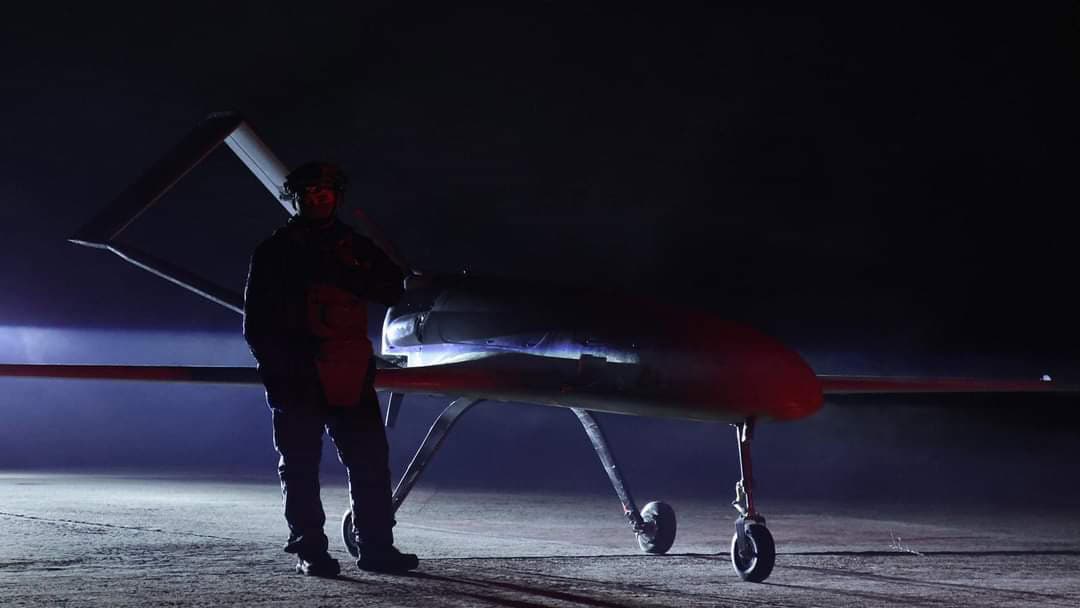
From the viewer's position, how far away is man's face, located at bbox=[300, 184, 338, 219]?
641 centimetres

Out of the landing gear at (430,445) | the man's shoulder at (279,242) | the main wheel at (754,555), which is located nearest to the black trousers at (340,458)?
the man's shoulder at (279,242)

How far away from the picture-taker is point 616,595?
19.5 feet

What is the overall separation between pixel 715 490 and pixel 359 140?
Answer: 7.40 meters

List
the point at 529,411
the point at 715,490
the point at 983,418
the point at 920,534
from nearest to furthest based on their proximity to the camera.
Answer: the point at 920,534
the point at 715,490
the point at 983,418
the point at 529,411

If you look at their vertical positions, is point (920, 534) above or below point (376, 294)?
below

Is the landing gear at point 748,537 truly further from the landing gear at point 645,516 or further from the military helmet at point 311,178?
the military helmet at point 311,178

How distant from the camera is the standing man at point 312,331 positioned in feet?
20.6

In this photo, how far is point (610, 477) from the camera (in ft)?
29.1

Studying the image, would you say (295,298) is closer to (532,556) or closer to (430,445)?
(430,445)

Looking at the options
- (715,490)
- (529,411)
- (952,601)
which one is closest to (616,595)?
(952,601)

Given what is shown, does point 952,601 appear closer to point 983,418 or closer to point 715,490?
point 715,490

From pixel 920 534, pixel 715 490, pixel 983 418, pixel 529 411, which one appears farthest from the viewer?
pixel 529 411

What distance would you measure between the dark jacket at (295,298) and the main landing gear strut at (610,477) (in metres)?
1.67

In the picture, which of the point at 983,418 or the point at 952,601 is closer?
the point at 952,601
